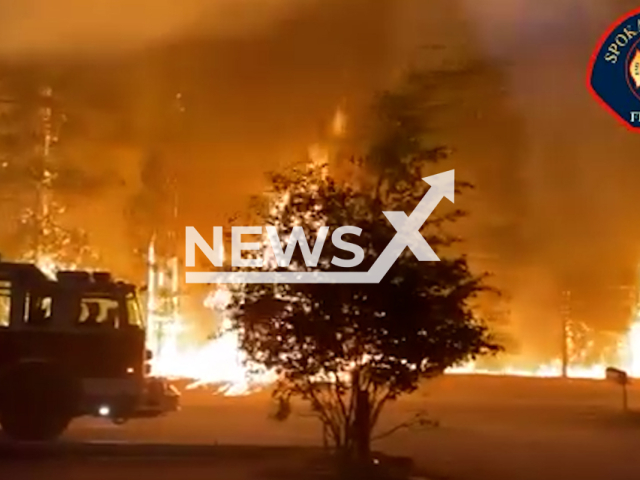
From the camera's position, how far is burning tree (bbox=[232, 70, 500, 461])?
22.2 ft

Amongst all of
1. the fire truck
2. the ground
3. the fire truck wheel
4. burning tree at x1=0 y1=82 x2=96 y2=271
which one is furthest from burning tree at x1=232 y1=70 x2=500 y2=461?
burning tree at x1=0 y1=82 x2=96 y2=271

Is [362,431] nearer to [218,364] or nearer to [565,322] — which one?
[218,364]

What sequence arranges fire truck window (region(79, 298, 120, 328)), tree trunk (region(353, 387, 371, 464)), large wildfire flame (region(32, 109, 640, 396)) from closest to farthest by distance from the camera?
tree trunk (region(353, 387, 371, 464)), large wildfire flame (region(32, 109, 640, 396)), fire truck window (region(79, 298, 120, 328))

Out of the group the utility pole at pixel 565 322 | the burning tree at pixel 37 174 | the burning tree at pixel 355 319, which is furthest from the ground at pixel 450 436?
the utility pole at pixel 565 322

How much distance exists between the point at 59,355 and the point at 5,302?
55cm

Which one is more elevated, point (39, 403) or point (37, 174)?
point (37, 174)

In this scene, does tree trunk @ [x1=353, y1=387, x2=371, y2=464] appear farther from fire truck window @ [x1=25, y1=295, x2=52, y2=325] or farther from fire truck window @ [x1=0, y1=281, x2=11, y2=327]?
fire truck window @ [x1=0, y1=281, x2=11, y2=327]

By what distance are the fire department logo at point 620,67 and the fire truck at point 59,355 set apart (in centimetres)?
472

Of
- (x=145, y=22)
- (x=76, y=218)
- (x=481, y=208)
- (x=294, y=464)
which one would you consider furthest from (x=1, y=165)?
(x=294, y=464)

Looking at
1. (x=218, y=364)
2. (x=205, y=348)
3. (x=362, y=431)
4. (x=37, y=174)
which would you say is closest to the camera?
(x=362, y=431)

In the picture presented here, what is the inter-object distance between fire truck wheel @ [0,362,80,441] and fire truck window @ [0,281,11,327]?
416mm

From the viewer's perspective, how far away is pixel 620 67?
31.5ft

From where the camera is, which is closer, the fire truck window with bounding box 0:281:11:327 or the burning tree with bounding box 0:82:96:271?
the fire truck window with bounding box 0:281:11:327

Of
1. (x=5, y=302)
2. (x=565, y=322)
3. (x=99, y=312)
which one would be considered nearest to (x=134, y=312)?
(x=99, y=312)
